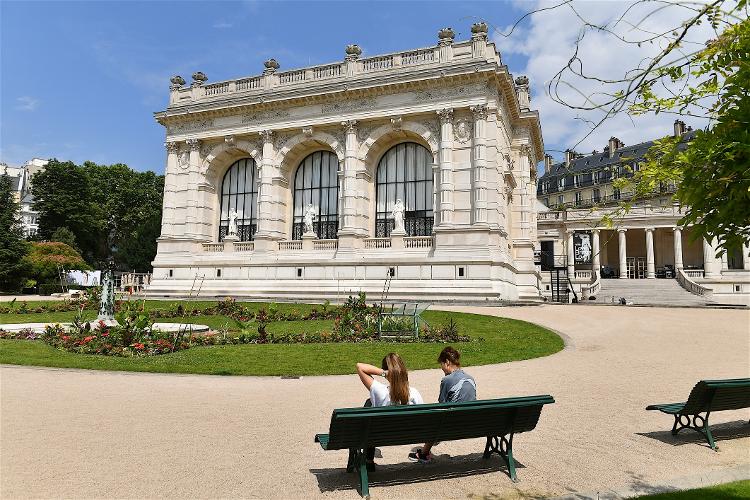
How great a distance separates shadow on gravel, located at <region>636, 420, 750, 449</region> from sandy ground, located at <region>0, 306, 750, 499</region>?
3 cm

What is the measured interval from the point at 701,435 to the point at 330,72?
34.1 m

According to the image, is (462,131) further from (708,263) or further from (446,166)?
(708,263)

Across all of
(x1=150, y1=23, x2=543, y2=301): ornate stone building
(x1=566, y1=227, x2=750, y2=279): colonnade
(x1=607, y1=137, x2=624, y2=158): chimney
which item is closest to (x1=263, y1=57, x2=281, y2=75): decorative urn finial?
(x1=150, y1=23, x2=543, y2=301): ornate stone building

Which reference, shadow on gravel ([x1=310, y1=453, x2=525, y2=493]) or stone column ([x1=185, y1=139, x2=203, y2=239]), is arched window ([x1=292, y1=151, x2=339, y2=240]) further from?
shadow on gravel ([x1=310, y1=453, x2=525, y2=493])

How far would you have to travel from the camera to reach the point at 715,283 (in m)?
47.4

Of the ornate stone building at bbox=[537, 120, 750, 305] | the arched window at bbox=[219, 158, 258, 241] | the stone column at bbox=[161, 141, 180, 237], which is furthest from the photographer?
the ornate stone building at bbox=[537, 120, 750, 305]

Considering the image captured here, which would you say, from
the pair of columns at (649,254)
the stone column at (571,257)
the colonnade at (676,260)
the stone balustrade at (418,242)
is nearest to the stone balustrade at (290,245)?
the stone balustrade at (418,242)

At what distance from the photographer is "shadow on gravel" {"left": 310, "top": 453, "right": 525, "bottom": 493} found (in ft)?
17.8

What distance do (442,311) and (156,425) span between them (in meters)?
17.9

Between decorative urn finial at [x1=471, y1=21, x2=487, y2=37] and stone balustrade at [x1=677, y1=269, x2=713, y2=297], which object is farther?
stone balustrade at [x1=677, y1=269, x2=713, y2=297]

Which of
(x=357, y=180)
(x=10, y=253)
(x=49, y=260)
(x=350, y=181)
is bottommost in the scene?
(x=49, y=260)

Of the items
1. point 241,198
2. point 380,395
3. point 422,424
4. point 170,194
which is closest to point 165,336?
point 380,395

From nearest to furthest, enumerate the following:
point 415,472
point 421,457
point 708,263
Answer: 1. point 415,472
2. point 421,457
3. point 708,263

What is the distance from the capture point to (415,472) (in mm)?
5754
